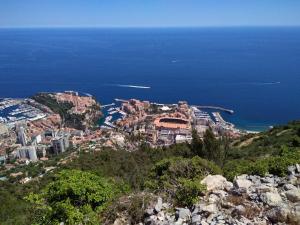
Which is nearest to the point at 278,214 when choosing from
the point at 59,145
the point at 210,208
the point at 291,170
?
the point at 210,208

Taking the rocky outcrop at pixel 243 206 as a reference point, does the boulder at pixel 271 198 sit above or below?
above

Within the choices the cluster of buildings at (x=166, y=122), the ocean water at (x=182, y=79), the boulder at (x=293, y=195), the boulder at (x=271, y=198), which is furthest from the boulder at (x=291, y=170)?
the ocean water at (x=182, y=79)

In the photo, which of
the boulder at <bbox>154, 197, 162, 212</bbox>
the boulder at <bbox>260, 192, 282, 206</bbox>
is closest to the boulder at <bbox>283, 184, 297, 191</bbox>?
the boulder at <bbox>260, 192, 282, 206</bbox>

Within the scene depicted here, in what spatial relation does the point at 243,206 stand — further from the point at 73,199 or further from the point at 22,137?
the point at 22,137

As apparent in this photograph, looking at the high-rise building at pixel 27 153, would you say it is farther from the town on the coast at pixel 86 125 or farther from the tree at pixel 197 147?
the tree at pixel 197 147

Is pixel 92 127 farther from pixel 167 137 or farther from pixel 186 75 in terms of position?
pixel 186 75

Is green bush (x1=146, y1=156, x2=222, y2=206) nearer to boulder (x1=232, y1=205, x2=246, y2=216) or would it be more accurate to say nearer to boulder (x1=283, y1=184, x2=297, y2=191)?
boulder (x1=232, y1=205, x2=246, y2=216)

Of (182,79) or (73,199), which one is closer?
(73,199)
